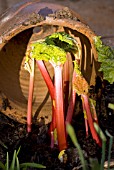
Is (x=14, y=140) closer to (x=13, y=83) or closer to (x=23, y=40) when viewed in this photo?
A: (x=13, y=83)

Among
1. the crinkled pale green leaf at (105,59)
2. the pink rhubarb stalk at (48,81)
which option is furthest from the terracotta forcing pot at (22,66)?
the pink rhubarb stalk at (48,81)

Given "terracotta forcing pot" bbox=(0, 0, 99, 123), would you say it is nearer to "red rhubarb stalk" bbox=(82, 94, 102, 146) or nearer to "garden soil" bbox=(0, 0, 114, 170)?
"garden soil" bbox=(0, 0, 114, 170)

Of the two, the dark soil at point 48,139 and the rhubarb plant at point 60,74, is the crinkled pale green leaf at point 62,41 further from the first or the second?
the dark soil at point 48,139

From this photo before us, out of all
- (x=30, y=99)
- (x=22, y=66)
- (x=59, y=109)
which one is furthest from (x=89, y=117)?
(x=22, y=66)

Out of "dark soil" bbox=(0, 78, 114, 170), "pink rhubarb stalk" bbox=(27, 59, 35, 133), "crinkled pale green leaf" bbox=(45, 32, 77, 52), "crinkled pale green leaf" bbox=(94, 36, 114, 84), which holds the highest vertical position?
"crinkled pale green leaf" bbox=(45, 32, 77, 52)

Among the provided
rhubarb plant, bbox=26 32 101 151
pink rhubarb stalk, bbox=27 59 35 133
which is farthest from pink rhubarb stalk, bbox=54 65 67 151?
pink rhubarb stalk, bbox=27 59 35 133

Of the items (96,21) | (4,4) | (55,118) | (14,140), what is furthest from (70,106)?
(4,4)

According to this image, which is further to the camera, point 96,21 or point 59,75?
point 96,21
